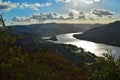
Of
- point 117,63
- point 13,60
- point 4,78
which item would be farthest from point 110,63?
point 4,78

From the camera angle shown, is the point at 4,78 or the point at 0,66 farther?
the point at 4,78

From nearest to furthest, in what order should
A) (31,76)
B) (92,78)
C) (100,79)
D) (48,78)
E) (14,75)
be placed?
(100,79)
(92,78)
(14,75)
(31,76)
(48,78)

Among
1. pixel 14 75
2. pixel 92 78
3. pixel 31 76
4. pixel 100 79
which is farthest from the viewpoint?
pixel 31 76

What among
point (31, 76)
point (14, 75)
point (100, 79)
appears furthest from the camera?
point (31, 76)

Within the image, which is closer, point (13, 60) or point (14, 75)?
point (13, 60)

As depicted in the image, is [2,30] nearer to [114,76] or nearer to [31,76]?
[31,76]

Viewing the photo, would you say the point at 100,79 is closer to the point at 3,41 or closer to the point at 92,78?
the point at 92,78

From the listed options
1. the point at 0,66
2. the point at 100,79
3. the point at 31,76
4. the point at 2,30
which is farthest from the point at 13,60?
the point at 100,79

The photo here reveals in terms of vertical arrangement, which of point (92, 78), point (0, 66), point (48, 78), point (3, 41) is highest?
point (3, 41)

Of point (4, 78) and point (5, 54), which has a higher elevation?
point (5, 54)
